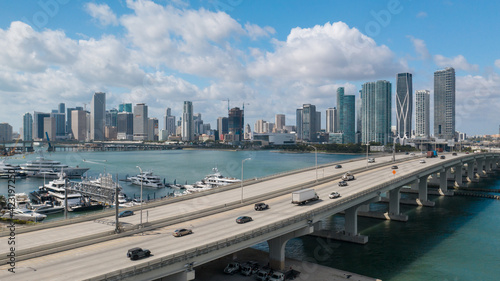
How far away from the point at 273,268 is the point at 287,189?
49.5 feet

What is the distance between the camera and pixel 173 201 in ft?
139

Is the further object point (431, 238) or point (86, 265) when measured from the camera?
point (431, 238)

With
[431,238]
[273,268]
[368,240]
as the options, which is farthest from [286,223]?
[431,238]

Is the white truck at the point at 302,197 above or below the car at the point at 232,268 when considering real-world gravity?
above

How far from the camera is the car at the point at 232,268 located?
33.8m

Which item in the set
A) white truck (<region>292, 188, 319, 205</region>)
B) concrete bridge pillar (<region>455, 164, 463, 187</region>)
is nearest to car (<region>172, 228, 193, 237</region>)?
white truck (<region>292, 188, 319, 205</region>)

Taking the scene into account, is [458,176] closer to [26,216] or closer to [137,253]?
[137,253]

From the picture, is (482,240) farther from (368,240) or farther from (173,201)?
(173,201)

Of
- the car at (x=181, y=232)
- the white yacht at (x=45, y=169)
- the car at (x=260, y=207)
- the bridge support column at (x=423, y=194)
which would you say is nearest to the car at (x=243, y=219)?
the car at (x=260, y=207)

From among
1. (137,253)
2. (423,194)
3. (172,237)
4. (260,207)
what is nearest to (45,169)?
(260,207)

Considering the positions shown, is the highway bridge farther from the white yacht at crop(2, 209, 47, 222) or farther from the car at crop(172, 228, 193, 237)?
the white yacht at crop(2, 209, 47, 222)

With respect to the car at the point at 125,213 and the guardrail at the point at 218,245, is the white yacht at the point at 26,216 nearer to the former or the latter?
the car at the point at 125,213

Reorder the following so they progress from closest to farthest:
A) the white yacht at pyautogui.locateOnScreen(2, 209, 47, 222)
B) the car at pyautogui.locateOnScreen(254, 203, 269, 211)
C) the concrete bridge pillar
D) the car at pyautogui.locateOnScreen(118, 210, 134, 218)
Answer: the car at pyautogui.locateOnScreen(118, 210, 134, 218), the car at pyautogui.locateOnScreen(254, 203, 269, 211), the white yacht at pyautogui.locateOnScreen(2, 209, 47, 222), the concrete bridge pillar

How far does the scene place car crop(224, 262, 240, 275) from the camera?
3375 cm
